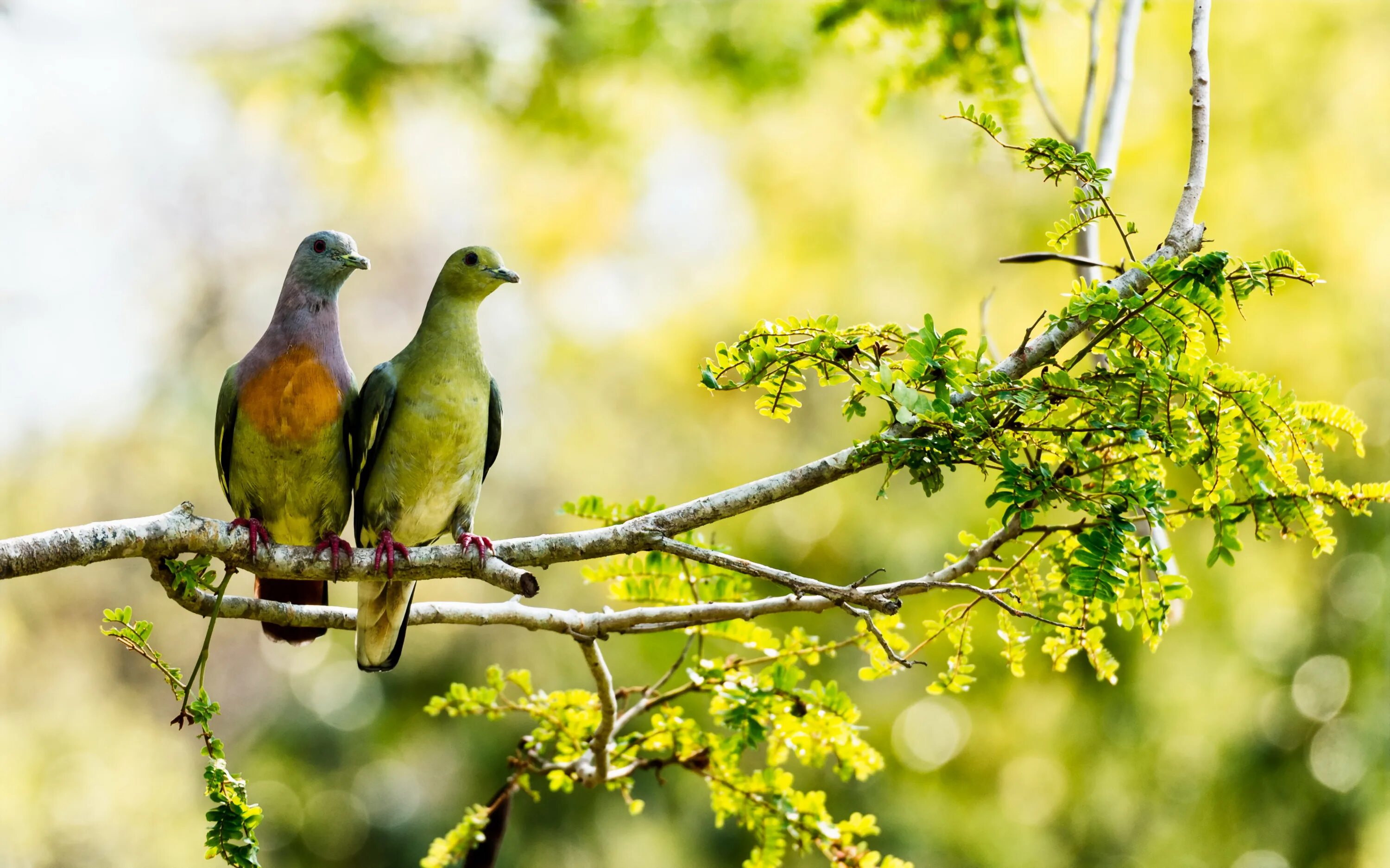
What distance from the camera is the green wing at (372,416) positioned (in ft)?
9.93

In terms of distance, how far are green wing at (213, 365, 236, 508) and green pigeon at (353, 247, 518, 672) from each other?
1.04 ft

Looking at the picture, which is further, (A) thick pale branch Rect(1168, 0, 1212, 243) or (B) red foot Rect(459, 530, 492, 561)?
(B) red foot Rect(459, 530, 492, 561)

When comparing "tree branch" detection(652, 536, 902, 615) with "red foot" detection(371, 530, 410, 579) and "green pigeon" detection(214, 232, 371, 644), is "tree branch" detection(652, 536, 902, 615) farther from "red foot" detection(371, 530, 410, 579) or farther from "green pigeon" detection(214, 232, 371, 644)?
"green pigeon" detection(214, 232, 371, 644)

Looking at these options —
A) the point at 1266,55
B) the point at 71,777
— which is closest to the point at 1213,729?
the point at 1266,55

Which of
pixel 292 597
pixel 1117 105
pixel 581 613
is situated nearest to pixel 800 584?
pixel 581 613

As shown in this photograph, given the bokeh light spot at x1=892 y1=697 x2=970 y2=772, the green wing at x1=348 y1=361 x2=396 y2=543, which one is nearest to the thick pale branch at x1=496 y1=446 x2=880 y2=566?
the green wing at x1=348 y1=361 x2=396 y2=543

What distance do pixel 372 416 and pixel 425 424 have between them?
15 centimetres

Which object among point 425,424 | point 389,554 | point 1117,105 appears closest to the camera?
point 389,554

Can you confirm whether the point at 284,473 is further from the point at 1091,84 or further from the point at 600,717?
the point at 1091,84

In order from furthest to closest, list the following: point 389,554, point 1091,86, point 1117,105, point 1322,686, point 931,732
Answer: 1. point 931,732
2. point 1322,686
3. point 1091,86
4. point 1117,105
5. point 389,554

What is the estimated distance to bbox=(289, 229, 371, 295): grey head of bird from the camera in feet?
9.68

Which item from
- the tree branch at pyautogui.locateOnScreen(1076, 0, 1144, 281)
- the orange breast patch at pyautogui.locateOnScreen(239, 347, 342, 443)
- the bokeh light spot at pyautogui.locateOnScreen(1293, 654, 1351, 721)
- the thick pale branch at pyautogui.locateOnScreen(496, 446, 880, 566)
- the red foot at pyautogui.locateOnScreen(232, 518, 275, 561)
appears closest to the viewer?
the thick pale branch at pyautogui.locateOnScreen(496, 446, 880, 566)

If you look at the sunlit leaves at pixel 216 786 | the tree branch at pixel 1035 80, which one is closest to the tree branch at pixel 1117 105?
the tree branch at pixel 1035 80

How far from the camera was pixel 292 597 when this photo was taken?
119 inches
